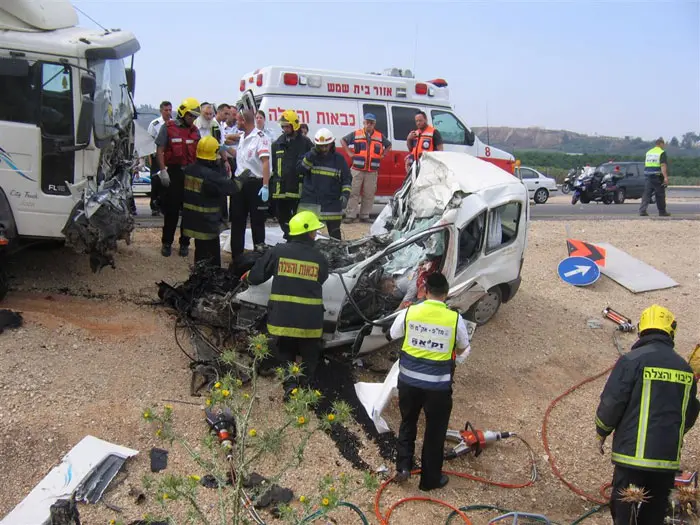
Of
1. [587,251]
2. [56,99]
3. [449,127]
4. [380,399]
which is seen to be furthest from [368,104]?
[380,399]

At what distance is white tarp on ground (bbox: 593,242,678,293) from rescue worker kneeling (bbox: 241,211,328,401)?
20.0 feet

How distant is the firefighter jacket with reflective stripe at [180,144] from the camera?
824cm

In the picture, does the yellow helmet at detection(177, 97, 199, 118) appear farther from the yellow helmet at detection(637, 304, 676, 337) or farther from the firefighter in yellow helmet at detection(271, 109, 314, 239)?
the yellow helmet at detection(637, 304, 676, 337)

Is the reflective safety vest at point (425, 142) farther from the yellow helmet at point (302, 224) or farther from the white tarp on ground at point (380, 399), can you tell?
the white tarp on ground at point (380, 399)

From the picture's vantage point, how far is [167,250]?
8797mm

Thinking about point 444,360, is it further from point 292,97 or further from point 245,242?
point 292,97

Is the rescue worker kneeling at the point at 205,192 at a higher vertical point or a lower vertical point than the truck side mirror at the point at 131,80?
lower

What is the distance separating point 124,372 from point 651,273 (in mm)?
8139

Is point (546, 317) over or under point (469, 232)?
under

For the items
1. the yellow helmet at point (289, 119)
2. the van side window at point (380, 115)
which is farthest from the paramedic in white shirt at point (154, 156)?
the van side window at point (380, 115)

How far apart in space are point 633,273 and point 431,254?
16.7 ft

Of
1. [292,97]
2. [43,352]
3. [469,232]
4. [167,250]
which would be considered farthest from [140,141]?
[469,232]

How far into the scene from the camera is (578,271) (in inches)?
389

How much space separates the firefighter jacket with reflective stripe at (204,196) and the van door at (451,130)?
540cm
